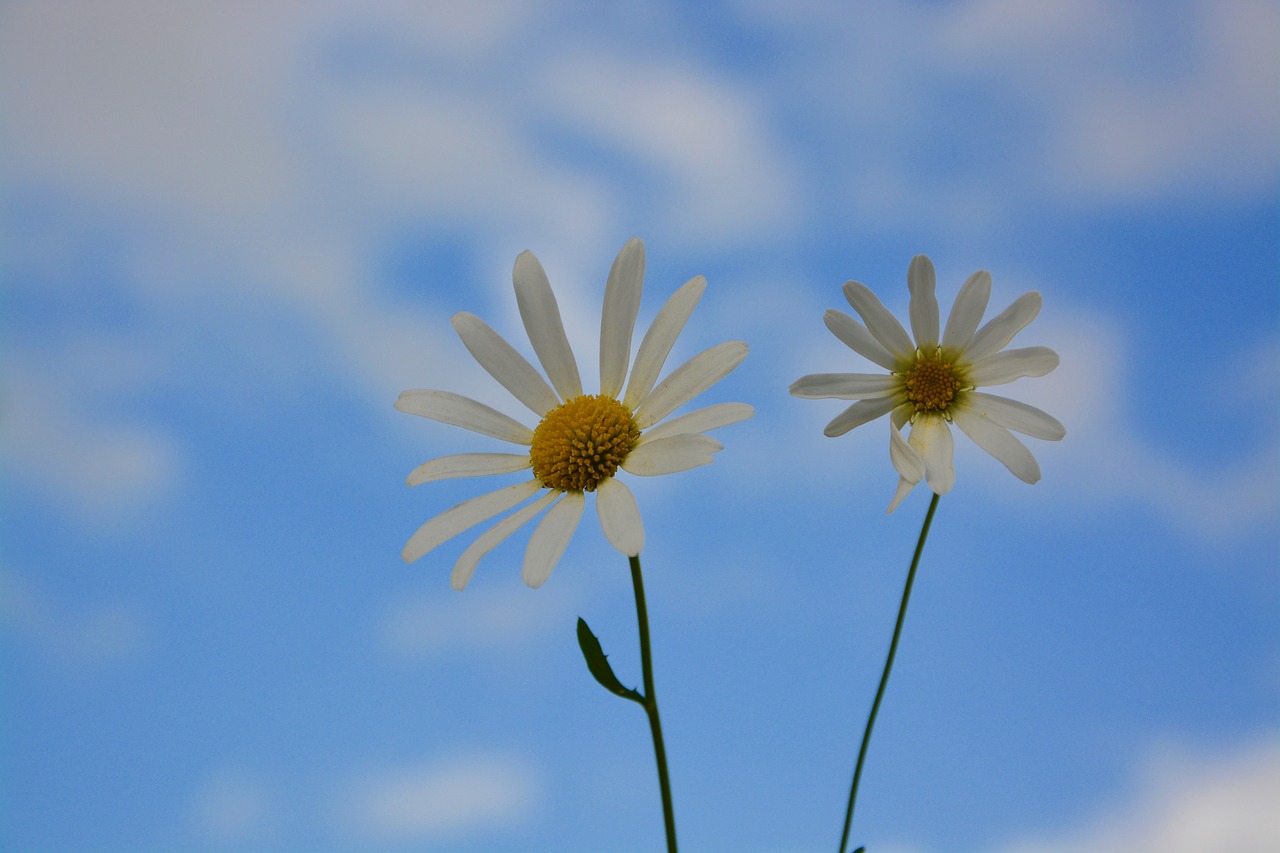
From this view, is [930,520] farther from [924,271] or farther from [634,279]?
[634,279]

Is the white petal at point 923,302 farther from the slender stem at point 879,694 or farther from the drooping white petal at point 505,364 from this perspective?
the drooping white petal at point 505,364

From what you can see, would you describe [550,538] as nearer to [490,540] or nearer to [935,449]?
[490,540]

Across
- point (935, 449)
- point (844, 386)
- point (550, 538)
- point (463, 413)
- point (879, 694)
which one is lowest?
point (879, 694)

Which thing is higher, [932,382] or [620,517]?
[932,382]

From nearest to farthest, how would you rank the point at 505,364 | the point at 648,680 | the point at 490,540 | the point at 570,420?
the point at 648,680
the point at 490,540
the point at 570,420
the point at 505,364

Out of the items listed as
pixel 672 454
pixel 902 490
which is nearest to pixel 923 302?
pixel 902 490

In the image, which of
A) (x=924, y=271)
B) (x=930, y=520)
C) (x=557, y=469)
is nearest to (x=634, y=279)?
(x=557, y=469)
